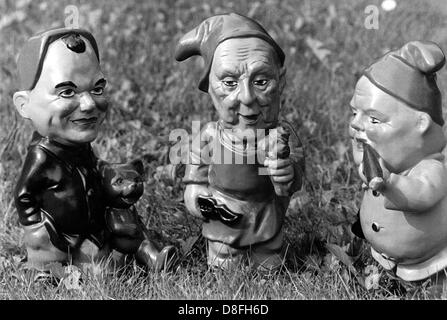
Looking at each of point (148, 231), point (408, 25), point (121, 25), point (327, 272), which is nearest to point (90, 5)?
point (121, 25)

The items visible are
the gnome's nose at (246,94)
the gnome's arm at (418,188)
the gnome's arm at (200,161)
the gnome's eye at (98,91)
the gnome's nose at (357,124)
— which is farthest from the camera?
the gnome's arm at (200,161)

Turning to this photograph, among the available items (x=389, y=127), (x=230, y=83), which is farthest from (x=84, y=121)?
(x=389, y=127)

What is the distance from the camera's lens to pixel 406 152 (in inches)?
139

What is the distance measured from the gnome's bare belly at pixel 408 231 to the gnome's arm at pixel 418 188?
0.20 feet

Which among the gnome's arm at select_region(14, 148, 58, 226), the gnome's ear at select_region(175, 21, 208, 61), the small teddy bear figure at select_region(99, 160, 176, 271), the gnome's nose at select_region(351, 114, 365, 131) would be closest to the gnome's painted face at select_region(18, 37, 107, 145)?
the gnome's arm at select_region(14, 148, 58, 226)

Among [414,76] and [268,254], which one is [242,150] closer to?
[268,254]

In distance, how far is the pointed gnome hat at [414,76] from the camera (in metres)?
3.51

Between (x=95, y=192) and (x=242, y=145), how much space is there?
2.26ft

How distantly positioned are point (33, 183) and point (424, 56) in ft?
5.65

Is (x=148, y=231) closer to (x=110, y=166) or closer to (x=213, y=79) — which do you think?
(x=110, y=166)

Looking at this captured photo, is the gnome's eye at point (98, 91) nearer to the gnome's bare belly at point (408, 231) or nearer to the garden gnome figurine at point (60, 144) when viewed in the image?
the garden gnome figurine at point (60, 144)

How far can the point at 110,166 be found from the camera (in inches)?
156

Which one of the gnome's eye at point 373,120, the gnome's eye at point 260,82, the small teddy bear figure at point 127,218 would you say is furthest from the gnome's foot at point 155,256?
the gnome's eye at point 373,120

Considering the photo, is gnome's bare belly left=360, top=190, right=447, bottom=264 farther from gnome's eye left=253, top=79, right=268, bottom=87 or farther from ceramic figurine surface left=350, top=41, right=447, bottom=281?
gnome's eye left=253, top=79, right=268, bottom=87
